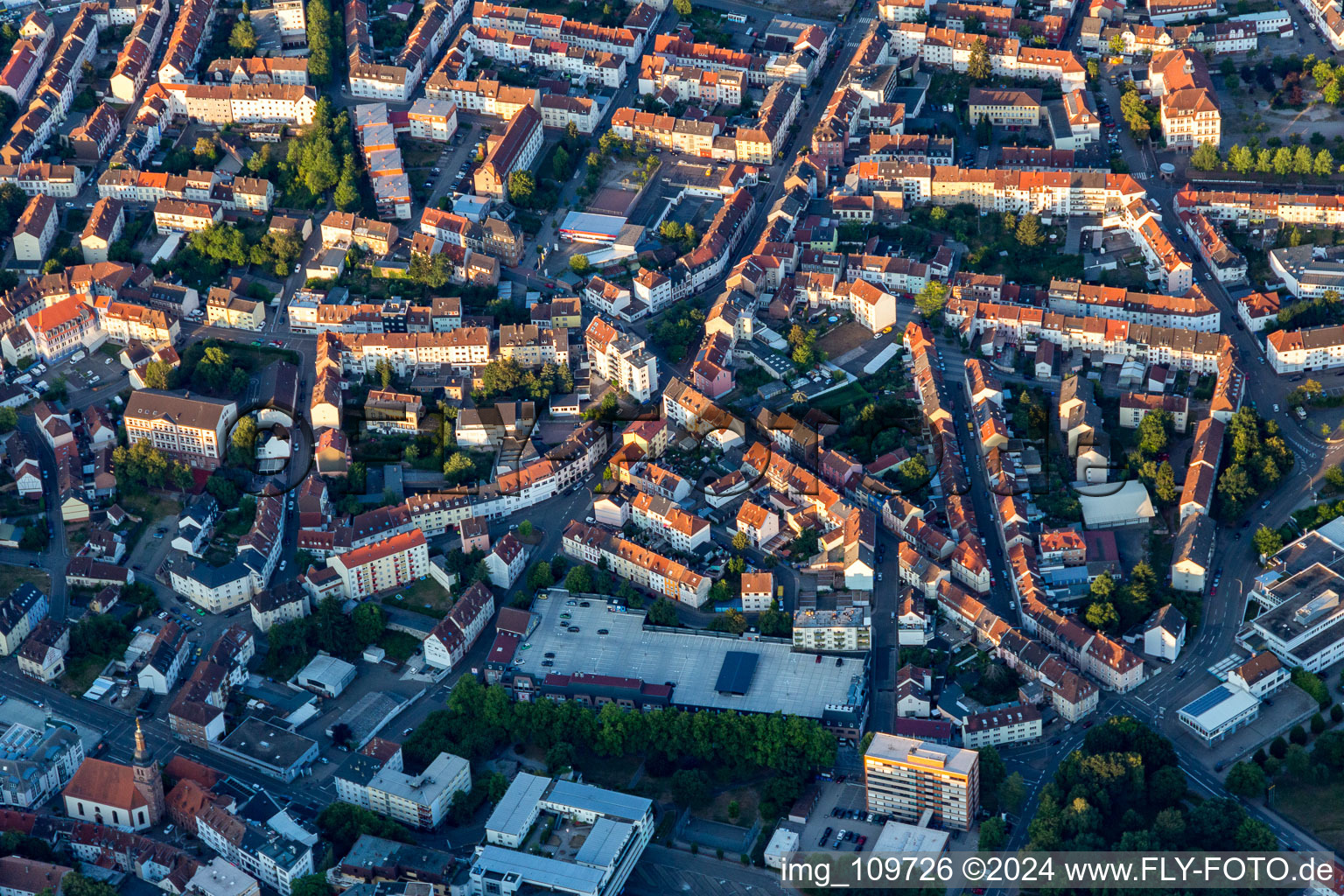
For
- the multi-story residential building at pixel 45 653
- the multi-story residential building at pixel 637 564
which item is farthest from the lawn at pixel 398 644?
the multi-story residential building at pixel 45 653

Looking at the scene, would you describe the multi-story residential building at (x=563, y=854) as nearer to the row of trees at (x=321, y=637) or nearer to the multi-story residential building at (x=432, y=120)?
the row of trees at (x=321, y=637)

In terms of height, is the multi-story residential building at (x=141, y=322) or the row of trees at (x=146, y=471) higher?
the multi-story residential building at (x=141, y=322)

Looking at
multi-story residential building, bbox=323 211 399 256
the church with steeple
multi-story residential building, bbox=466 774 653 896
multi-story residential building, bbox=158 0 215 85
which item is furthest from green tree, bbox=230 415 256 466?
multi-story residential building, bbox=158 0 215 85

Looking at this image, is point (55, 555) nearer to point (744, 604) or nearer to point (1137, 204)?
point (744, 604)

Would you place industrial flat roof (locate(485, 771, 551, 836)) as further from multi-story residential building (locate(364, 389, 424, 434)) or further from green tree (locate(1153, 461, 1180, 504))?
green tree (locate(1153, 461, 1180, 504))

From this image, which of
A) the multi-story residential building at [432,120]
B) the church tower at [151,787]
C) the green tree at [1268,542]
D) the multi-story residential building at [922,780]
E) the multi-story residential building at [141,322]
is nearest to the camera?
the multi-story residential building at [922,780]

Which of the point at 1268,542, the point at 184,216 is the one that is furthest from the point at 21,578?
the point at 1268,542

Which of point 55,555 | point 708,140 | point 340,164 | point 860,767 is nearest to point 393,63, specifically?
point 340,164
